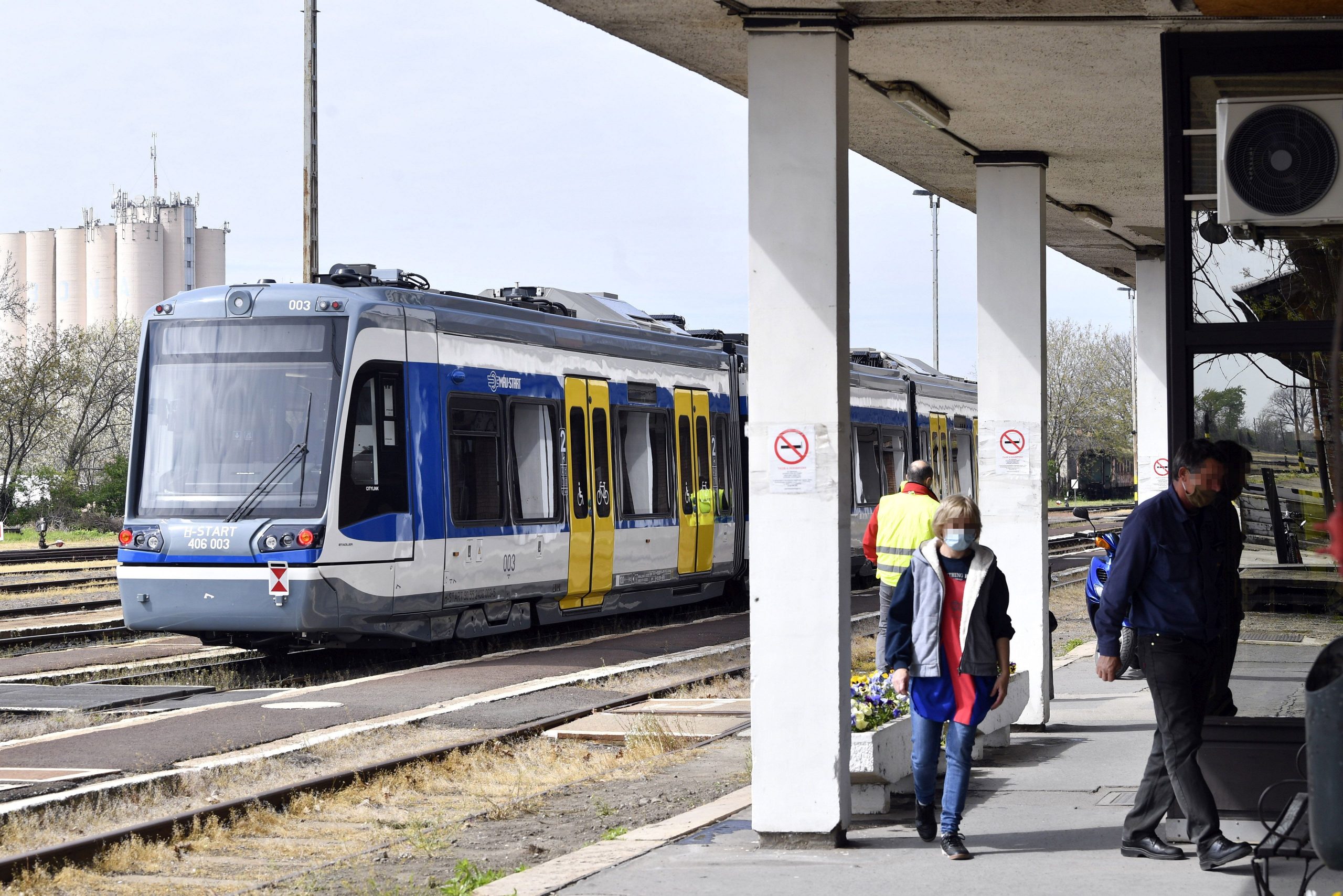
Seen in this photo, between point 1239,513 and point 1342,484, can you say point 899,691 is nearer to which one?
point 1239,513

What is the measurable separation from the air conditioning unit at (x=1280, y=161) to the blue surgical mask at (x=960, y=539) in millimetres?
2121

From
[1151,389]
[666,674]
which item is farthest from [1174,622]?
[1151,389]

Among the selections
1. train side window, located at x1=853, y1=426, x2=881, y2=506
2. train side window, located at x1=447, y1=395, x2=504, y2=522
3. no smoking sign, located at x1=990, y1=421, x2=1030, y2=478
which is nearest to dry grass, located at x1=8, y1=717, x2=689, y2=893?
no smoking sign, located at x1=990, y1=421, x2=1030, y2=478

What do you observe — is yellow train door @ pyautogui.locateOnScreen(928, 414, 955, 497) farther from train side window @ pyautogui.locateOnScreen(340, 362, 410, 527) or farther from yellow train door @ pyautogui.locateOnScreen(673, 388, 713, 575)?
train side window @ pyautogui.locateOnScreen(340, 362, 410, 527)

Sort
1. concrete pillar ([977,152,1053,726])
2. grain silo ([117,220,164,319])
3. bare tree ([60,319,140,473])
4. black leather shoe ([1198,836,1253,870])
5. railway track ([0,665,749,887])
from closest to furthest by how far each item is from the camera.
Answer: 1. black leather shoe ([1198,836,1253,870])
2. railway track ([0,665,749,887])
3. concrete pillar ([977,152,1053,726])
4. bare tree ([60,319,140,473])
5. grain silo ([117,220,164,319])

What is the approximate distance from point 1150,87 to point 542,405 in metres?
9.25

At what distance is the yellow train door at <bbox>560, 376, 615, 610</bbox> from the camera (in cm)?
1802

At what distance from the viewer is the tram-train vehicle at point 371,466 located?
48.1 feet

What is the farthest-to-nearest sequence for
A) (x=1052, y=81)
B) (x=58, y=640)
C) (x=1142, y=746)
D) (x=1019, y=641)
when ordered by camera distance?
(x=58, y=640) < (x=1019, y=641) < (x=1142, y=746) < (x=1052, y=81)

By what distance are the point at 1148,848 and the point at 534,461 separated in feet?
36.1

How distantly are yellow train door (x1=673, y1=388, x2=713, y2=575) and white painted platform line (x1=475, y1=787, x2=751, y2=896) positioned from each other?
11.8m

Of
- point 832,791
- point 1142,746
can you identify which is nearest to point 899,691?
point 832,791

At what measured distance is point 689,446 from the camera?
20.8 meters

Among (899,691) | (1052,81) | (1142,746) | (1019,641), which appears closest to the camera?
(899,691)
